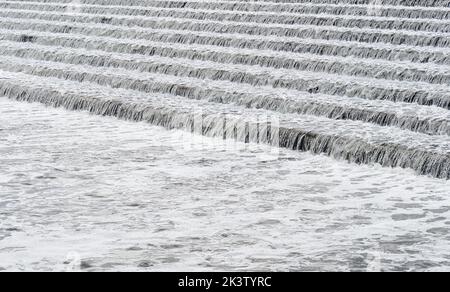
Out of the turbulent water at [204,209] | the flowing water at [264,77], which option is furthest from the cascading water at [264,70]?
the turbulent water at [204,209]

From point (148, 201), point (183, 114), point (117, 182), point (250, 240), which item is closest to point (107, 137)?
point (183, 114)

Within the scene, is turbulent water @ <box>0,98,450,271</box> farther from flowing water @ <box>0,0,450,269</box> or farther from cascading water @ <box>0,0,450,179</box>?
cascading water @ <box>0,0,450,179</box>

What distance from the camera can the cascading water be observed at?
24.9ft

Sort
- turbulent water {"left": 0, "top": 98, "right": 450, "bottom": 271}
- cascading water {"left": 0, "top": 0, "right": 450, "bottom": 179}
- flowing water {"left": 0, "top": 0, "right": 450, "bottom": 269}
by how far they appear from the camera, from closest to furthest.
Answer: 1. turbulent water {"left": 0, "top": 98, "right": 450, "bottom": 271}
2. flowing water {"left": 0, "top": 0, "right": 450, "bottom": 269}
3. cascading water {"left": 0, "top": 0, "right": 450, "bottom": 179}

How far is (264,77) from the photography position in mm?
9703

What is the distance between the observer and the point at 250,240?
5.17 m

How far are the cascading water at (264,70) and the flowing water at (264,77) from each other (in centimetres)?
1

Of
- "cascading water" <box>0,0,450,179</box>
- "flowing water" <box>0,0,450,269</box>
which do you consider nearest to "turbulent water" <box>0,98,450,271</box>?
"flowing water" <box>0,0,450,269</box>

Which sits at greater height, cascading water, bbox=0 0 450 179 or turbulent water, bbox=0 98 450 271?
cascading water, bbox=0 0 450 179

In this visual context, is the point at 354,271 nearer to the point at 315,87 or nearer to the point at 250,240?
the point at 250,240

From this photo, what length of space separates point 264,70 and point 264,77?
1.53ft

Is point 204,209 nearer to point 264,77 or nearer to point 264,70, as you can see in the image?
point 264,77

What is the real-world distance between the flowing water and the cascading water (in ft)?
0.05
